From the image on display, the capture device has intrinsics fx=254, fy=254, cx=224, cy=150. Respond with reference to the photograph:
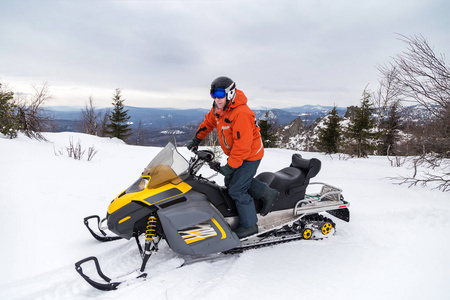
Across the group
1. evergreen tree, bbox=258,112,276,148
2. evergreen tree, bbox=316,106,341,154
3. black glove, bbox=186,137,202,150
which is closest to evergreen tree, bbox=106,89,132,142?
evergreen tree, bbox=258,112,276,148

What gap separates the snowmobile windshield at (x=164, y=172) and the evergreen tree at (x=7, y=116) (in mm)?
8901

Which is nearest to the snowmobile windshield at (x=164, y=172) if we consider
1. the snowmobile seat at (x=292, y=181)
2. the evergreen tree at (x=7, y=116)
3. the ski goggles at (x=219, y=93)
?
the ski goggles at (x=219, y=93)

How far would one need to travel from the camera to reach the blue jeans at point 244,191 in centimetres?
303

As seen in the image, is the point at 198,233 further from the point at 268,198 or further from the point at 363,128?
the point at 363,128

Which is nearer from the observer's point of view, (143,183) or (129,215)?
(129,215)

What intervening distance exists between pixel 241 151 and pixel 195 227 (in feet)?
3.26

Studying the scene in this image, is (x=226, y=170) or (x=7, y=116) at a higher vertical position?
(x=7, y=116)

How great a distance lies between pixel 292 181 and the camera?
353 centimetres

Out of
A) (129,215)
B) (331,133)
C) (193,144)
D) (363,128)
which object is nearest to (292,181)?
(193,144)

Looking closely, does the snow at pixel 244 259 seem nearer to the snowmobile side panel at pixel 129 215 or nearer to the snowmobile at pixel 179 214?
the snowmobile at pixel 179 214

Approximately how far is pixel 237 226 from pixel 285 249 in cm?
74

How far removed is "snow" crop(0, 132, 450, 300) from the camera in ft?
8.21

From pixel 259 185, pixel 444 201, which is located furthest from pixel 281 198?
pixel 444 201

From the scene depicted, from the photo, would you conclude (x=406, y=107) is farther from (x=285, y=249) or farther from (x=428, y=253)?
(x=285, y=249)
